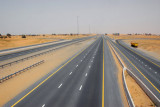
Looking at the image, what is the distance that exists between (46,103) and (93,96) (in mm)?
5357

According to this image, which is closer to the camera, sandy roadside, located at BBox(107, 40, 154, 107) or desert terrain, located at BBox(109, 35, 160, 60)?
sandy roadside, located at BBox(107, 40, 154, 107)

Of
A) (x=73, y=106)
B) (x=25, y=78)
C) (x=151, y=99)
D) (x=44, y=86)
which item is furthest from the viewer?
(x=25, y=78)

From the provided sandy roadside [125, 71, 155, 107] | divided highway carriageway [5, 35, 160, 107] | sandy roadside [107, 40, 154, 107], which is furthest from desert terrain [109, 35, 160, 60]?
divided highway carriageway [5, 35, 160, 107]

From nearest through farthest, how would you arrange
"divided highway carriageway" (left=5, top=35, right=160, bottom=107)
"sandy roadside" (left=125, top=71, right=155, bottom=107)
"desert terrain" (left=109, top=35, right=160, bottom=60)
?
"sandy roadside" (left=125, top=71, right=155, bottom=107) < "divided highway carriageway" (left=5, top=35, right=160, bottom=107) < "desert terrain" (left=109, top=35, right=160, bottom=60)

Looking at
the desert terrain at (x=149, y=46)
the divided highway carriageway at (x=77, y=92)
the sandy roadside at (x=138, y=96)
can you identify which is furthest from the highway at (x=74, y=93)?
the desert terrain at (x=149, y=46)

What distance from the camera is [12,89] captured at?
15.6 metres

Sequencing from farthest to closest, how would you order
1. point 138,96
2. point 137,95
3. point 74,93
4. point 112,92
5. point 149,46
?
point 149,46 → point 112,92 → point 74,93 → point 137,95 → point 138,96

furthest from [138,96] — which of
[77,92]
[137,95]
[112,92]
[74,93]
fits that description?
[74,93]

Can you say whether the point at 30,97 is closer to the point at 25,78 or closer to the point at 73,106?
the point at 73,106

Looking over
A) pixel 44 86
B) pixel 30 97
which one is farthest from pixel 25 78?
pixel 30 97

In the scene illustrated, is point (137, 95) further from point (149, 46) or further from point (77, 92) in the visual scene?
point (149, 46)

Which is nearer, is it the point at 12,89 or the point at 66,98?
the point at 66,98

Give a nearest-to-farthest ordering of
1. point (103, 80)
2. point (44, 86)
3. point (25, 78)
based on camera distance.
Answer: point (44, 86)
point (103, 80)
point (25, 78)

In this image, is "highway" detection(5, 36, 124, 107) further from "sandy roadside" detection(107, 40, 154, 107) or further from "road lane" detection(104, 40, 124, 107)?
"sandy roadside" detection(107, 40, 154, 107)
